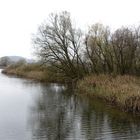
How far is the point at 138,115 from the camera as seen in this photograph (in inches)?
655

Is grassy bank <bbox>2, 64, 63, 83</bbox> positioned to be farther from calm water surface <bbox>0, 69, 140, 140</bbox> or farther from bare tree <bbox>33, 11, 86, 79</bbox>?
calm water surface <bbox>0, 69, 140, 140</bbox>

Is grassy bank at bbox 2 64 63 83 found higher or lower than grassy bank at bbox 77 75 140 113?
higher

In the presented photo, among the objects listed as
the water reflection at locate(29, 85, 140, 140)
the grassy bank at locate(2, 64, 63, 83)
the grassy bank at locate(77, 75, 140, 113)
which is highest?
the grassy bank at locate(2, 64, 63, 83)

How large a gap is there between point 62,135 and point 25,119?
3752mm

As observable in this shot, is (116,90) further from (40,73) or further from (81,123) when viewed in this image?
(40,73)

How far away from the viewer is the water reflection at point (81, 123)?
12.7m

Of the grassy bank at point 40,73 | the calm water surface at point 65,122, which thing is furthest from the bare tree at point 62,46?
the calm water surface at point 65,122

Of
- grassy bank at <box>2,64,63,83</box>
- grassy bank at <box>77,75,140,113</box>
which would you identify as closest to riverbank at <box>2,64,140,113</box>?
grassy bank at <box>77,75,140,113</box>

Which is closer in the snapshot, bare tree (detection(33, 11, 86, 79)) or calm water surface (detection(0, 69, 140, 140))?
calm water surface (detection(0, 69, 140, 140))

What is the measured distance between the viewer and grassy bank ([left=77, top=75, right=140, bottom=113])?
17.9 m

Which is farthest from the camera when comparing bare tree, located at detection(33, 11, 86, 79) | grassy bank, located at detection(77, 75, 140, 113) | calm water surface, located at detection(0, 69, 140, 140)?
bare tree, located at detection(33, 11, 86, 79)

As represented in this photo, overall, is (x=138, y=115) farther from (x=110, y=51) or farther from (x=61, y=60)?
(x=61, y=60)

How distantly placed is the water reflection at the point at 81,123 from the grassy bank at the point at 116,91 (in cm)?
78

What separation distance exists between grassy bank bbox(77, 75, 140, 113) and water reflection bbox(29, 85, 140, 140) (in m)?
0.78
